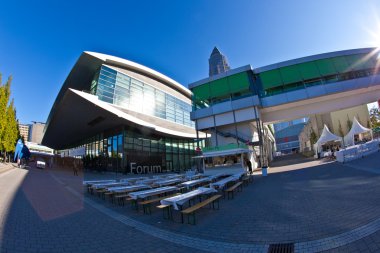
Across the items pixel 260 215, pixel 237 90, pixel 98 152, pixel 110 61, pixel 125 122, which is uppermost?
pixel 110 61

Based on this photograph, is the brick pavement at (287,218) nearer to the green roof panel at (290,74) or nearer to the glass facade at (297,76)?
the glass facade at (297,76)

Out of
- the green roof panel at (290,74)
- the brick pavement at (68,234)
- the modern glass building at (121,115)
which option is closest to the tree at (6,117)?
the modern glass building at (121,115)

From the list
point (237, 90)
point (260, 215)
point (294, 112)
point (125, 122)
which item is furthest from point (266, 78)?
point (260, 215)

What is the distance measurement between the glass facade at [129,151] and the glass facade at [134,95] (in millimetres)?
3867

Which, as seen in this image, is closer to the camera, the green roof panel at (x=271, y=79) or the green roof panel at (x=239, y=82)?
the green roof panel at (x=271, y=79)

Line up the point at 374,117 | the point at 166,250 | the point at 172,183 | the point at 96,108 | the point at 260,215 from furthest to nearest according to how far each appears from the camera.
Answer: the point at 374,117 → the point at 96,108 → the point at 172,183 → the point at 260,215 → the point at 166,250

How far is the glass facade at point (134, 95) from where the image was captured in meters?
25.5

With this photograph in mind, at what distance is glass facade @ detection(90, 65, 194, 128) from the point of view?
83.6ft

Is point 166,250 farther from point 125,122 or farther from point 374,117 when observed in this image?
point 374,117

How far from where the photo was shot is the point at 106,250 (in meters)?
3.91

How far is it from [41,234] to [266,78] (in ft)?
86.6

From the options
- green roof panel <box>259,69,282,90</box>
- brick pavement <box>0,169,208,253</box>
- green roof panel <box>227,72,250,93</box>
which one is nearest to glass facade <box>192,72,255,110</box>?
green roof panel <box>227,72,250,93</box>

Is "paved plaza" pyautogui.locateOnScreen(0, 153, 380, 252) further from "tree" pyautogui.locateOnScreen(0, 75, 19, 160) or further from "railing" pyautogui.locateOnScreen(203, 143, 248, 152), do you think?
"tree" pyautogui.locateOnScreen(0, 75, 19, 160)

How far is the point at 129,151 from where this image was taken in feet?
89.8
